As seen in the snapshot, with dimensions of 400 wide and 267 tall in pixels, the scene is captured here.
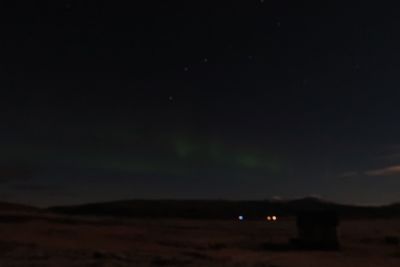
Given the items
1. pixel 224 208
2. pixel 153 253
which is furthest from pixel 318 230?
pixel 224 208

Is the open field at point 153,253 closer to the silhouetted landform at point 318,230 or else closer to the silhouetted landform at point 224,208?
the silhouetted landform at point 318,230

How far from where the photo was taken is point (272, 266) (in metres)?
26.3

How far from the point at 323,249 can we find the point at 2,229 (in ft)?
63.4

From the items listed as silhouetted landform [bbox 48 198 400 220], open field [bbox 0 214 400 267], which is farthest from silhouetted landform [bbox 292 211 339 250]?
silhouetted landform [bbox 48 198 400 220]

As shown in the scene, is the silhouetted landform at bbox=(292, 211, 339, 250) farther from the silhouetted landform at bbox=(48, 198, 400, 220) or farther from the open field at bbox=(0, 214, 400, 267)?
the silhouetted landform at bbox=(48, 198, 400, 220)

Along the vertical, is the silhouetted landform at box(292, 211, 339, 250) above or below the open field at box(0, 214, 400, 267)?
above

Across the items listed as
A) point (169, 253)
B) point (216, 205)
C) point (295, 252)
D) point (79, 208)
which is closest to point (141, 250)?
point (169, 253)

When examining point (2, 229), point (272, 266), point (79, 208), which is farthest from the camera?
point (79, 208)

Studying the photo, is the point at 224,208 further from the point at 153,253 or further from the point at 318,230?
the point at 153,253

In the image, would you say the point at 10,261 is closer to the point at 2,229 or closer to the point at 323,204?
the point at 2,229

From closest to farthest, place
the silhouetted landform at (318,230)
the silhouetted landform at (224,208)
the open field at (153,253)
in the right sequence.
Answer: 1. the open field at (153,253)
2. the silhouetted landform at (318,230)
3. the silhouetted landform at (224,208)

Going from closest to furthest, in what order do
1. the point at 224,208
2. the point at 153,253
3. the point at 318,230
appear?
the point at 153,253 < the point at 318,230 < the point at 224,208

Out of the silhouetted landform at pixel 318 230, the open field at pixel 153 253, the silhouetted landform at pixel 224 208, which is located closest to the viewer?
the open field at pixel 153 253

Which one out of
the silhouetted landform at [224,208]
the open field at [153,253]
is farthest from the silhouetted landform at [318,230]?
the silhouetted landform at [224,208]
